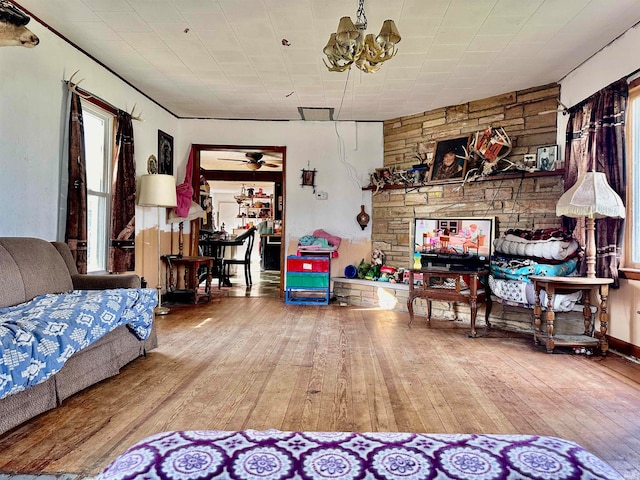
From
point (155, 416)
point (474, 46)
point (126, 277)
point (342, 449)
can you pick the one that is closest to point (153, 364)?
point (126, 277)

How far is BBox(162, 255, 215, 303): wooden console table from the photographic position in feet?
18.2

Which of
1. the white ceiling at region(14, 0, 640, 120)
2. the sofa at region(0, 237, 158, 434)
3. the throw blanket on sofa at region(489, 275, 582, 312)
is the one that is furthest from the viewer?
the throw blanket on sofa at region(489, 275, 582, 312)

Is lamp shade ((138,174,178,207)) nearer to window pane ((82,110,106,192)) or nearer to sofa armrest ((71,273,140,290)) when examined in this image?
window pane ((82,110,106,192))

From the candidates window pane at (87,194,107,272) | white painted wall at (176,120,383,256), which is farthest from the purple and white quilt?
white painted wall at (176,120,383,256)

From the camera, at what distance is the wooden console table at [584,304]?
334cm

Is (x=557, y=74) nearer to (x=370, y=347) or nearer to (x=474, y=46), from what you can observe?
(x=474, y=46)

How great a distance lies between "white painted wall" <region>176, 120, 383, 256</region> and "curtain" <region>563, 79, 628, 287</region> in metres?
2.91

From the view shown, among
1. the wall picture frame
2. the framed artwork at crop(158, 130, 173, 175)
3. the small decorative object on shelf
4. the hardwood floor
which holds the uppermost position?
the framed artwork at crop(158, 130, 173, 175)

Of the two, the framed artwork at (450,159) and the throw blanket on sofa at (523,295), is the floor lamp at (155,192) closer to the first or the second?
the framed artwork at (450,159)

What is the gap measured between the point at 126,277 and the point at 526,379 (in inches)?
118

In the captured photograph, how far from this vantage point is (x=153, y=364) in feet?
9.82

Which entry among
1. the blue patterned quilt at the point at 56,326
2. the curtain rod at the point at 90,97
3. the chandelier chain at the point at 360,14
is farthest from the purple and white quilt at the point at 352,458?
the curtain rod at the point at 90,97

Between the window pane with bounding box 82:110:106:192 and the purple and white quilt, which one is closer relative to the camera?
the purple and white quilt

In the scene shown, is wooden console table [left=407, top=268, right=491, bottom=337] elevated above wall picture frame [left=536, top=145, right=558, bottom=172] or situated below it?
below
